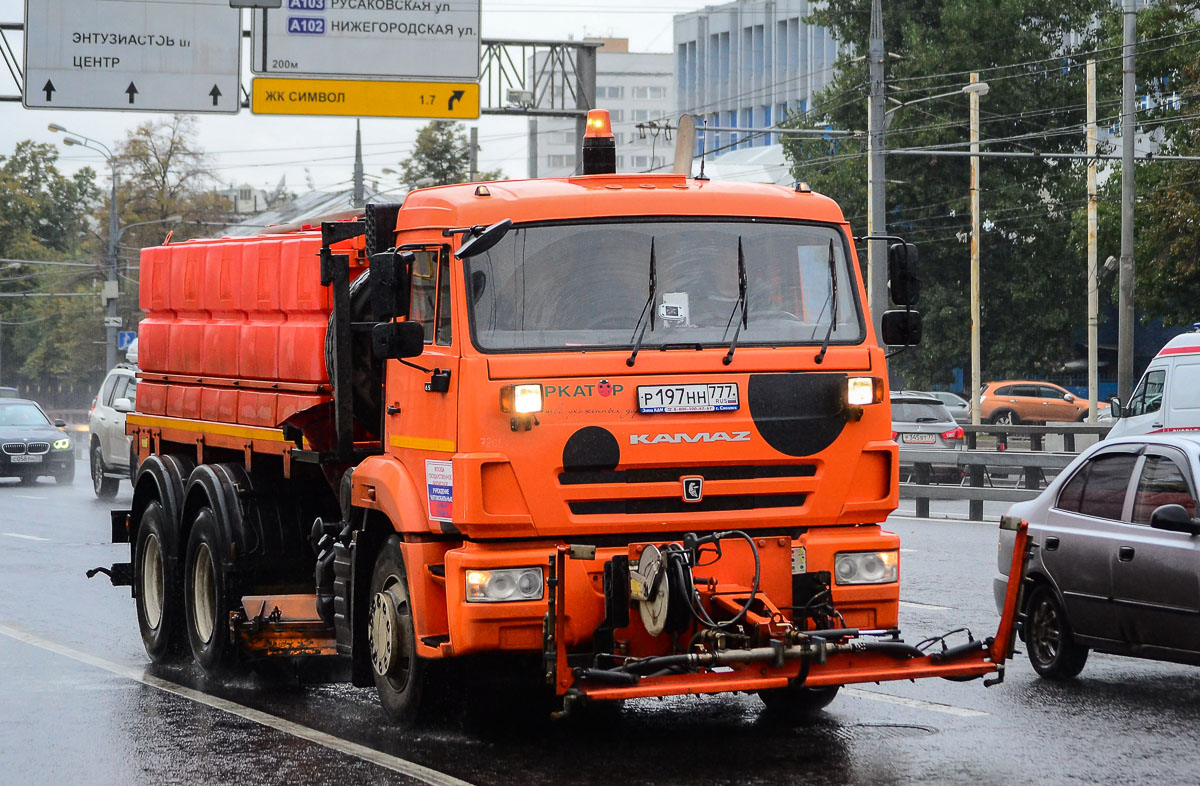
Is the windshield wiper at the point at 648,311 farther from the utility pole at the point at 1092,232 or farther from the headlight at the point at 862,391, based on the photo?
the utility pole at the point at 1092,232

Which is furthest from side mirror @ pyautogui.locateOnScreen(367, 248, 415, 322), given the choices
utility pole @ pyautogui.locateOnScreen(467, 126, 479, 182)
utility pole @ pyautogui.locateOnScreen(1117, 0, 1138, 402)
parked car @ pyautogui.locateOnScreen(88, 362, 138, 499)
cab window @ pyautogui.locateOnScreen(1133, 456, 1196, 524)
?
utility pole @ pyautogui.locateOnScreen(467, 126, 479, 182)

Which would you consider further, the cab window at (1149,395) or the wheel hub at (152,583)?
the cab window at (1149,395)

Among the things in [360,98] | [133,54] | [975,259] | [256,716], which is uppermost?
[133,54]

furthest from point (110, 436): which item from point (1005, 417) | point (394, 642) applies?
point (1005, 417)

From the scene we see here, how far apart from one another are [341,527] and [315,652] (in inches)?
37.9

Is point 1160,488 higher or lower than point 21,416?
higher

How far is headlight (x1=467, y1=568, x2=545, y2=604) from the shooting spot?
24.4 ft

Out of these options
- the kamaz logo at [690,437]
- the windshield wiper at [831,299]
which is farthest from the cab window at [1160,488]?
the kamaz logo at [690,437]

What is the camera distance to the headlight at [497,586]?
24.4 ft

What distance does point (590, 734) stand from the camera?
8.32 m

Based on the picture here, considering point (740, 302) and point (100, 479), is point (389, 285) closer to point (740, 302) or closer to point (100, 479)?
point (740, 302)

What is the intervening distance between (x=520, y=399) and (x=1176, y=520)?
3440mm

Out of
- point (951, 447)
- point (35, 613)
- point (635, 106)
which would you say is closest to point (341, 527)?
point (35, 613)

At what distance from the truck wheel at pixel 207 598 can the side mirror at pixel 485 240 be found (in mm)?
3128
